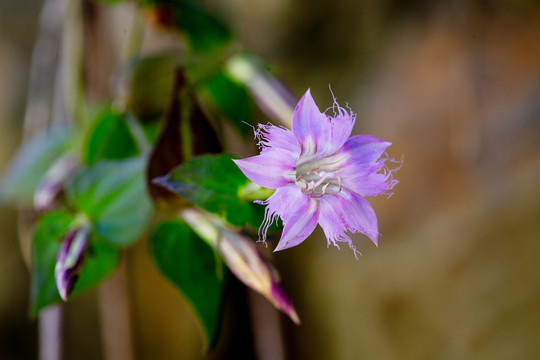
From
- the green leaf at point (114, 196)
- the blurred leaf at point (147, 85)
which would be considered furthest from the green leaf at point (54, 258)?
the blurred leaf at point (147, 85)

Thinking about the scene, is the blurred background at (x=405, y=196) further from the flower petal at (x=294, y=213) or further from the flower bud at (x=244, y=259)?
the flower petal at (x=294, y=213)

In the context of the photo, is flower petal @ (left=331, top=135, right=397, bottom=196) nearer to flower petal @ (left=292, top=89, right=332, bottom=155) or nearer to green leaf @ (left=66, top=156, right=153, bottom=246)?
flower petal @ (left=292, top=89, right=332, bottom=155)

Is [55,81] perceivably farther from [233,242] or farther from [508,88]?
[508,88]

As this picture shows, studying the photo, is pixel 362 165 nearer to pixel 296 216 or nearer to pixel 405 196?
pixel 296 216

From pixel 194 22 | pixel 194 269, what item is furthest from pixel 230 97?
pixel 194 269

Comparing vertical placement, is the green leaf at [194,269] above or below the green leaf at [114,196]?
below

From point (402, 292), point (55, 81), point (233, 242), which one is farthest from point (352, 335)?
point (55, 81)
